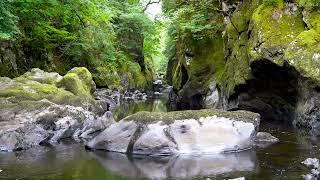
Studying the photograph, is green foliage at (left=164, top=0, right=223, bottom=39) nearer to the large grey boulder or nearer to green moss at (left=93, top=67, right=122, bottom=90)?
green moss at (left=93, top=67, right=122, bottom=90)

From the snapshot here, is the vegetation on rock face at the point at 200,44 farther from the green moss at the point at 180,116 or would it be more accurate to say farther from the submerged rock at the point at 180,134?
the submerged rock at the point at 180,134

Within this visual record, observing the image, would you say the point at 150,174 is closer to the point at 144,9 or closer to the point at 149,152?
the point at 149,152

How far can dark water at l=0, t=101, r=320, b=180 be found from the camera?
8.33m

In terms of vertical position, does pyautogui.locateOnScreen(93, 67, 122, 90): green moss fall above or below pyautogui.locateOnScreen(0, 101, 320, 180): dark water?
above

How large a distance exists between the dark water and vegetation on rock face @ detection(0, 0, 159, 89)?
4049mm

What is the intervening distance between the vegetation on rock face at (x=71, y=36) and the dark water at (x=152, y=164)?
4.05 meters

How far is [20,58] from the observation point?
2031cm

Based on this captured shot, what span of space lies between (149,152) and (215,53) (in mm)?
14988

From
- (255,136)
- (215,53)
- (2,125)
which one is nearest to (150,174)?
(255,136)

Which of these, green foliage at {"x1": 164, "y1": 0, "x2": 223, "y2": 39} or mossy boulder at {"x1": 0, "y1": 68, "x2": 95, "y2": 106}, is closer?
mossy boulder at {"x1": 0, "y1": 68, "x2": 95, "y2": 106}

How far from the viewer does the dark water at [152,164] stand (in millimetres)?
8328

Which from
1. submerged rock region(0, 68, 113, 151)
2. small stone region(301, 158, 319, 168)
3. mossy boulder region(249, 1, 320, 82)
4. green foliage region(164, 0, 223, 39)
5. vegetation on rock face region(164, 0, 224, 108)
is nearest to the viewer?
small stone region(301, 158, 319, 168)

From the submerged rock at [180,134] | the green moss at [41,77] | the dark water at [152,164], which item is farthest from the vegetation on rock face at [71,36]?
the submerged rock at [180,134]

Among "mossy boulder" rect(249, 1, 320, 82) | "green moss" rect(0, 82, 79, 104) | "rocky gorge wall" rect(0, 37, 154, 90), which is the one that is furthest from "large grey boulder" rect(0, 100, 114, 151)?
"mossy boulder" rect(249, 1, 320, 82)
